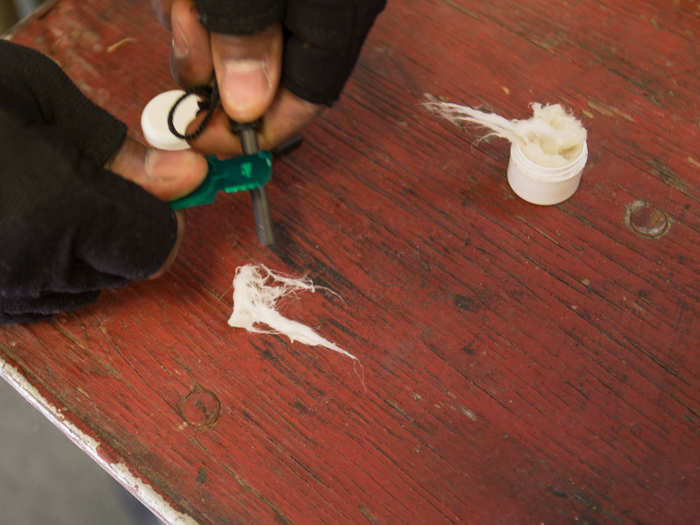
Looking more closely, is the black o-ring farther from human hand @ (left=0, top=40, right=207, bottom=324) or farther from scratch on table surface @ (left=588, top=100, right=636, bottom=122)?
scratch on table surface @ (left=588, top=100, right=636, bottom=122)

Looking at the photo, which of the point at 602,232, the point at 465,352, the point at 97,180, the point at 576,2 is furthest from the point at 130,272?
the point at 576,2

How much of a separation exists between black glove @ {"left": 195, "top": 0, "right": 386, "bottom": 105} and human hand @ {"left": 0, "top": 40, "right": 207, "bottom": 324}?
13 centimetres

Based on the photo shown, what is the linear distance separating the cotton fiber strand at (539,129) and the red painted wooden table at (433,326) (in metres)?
0.02

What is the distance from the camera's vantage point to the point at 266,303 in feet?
2.18

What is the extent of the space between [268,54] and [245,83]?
4cm

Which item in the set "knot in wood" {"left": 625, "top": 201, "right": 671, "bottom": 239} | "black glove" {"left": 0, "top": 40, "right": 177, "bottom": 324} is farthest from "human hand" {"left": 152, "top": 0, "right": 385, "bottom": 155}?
"knot in wood" {"left": 625, "top": 201, "right": 671, "bottom": 239}

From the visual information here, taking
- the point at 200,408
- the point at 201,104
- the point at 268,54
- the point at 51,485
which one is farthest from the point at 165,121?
the point at 51,485

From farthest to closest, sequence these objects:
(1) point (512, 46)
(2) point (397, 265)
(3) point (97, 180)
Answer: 1. (1) point (512, 46)
2. (2) point (397, 265)
3. (3) point (97, 180)

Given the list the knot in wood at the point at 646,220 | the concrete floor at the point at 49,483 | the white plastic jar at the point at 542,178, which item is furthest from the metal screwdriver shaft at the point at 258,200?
the concrete floor at the point at 49,483

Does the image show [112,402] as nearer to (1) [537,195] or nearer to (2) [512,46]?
(1) [537,195]

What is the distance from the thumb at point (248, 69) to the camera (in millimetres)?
631

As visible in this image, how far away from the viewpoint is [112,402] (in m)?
0.63

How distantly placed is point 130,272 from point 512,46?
21.7 inches

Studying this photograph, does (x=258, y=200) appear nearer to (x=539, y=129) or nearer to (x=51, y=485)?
(x=539, y=129)
